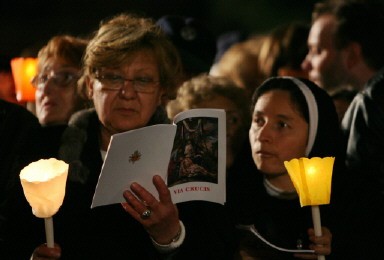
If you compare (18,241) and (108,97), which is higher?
(108,97)

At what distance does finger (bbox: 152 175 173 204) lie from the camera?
12.7 feet

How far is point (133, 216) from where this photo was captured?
3875 mm

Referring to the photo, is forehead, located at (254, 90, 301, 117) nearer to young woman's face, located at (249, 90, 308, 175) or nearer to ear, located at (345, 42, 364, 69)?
young woman's face, located at (249, 90, 308, 175)

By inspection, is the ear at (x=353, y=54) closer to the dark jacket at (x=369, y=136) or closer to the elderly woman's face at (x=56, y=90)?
the dark jacket at (x=369, y=136)

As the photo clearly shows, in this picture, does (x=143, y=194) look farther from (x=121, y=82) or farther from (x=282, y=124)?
(x=282, y=124)

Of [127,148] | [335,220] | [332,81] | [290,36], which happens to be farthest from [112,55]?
[290,36]

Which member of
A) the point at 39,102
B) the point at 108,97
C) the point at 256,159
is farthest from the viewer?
the point at 39,102

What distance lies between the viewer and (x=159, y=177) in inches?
153

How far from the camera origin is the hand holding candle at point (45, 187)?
3.66m

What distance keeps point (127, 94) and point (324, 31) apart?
6.67 feet

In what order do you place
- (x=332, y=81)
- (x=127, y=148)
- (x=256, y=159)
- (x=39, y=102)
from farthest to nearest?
(x=332, y=81) → (x=39, y=102) → (x=256, y=159) → (x=127, y=148)

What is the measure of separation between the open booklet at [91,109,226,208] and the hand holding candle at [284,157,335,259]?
321mm

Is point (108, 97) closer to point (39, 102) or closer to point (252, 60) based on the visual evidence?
point (39, 102)

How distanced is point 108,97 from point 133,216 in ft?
2.01
